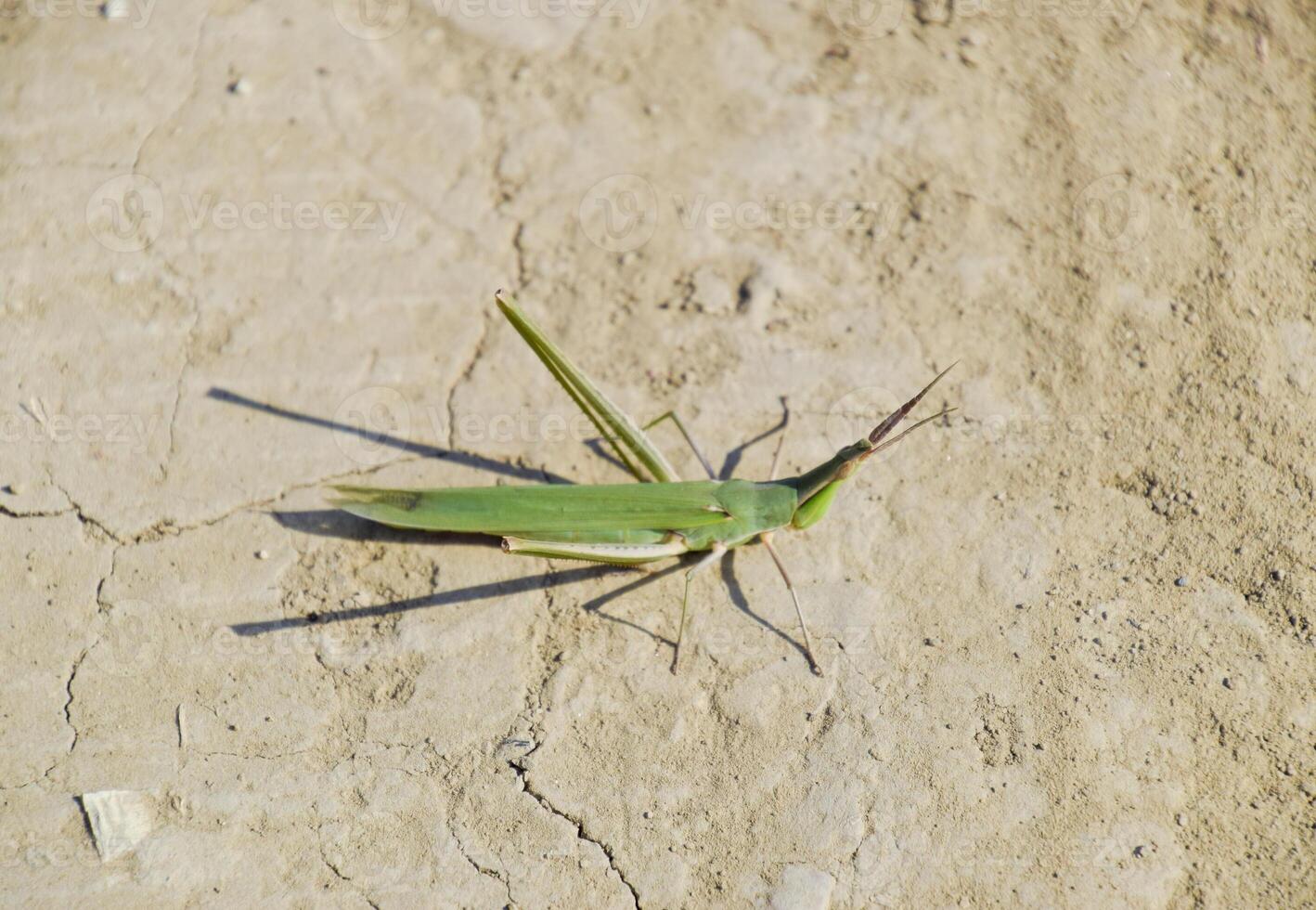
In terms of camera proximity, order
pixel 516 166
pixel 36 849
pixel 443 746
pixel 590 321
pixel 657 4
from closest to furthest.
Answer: pixel 36 849 < pixel 443 746 < pixel 590 321 < pixel 516 166 < pixel 657 4

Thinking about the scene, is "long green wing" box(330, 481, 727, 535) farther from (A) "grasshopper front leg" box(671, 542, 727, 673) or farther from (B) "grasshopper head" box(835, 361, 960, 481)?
(B) "grasshopper head" box(835, 361, 960, 481)

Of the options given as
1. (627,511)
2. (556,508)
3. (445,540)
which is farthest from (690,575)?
(445,540)

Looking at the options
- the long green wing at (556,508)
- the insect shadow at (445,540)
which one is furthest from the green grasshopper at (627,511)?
the insect shadow at (445,540)

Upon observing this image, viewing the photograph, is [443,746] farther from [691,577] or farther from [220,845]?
[691,577]

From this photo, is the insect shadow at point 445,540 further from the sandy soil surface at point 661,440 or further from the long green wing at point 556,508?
the long green wing at point 556,508

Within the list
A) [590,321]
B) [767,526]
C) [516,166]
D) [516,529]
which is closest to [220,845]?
[516,529]

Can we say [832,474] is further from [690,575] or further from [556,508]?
[556,508]

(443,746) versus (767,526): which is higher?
(767,526)
